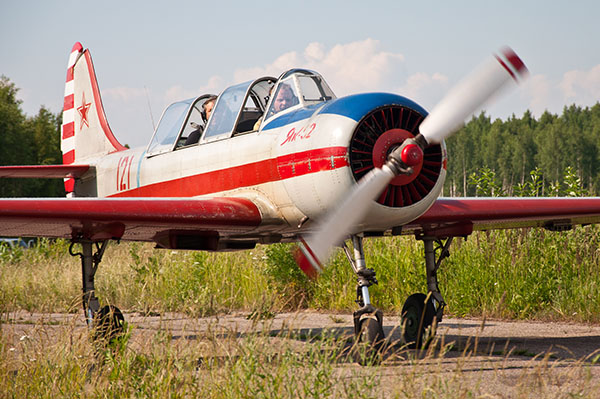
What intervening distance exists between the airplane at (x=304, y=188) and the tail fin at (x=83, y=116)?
115 inches

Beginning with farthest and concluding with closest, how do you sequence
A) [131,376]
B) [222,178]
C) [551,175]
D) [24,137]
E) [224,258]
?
1. [551,175]
2. [24,137]
3. [224,258]
4. [222,178]
5. [131,376]

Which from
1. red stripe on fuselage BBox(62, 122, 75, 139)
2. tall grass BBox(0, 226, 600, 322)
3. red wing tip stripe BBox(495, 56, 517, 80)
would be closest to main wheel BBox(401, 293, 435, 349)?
tall grass BBox(0, 226, 600, 322)

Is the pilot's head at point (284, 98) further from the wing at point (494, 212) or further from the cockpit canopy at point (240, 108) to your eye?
the wing at point (494, 212)

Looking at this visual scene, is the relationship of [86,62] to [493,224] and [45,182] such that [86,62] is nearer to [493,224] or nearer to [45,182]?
[493,224]

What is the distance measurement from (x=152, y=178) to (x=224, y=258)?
16.9 feet

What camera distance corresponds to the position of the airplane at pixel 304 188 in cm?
587

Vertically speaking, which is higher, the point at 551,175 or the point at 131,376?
the point at 551,175

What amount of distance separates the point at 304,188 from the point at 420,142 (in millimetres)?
1226

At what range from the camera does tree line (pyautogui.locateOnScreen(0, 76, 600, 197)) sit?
61125 mm

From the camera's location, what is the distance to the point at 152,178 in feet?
28.8

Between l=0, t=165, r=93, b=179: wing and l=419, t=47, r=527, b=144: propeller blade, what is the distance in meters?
6.82

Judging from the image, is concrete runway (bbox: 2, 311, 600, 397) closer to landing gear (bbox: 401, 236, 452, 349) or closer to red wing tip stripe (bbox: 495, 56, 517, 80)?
landing gear (bbox: 401, 236, 452, 349)

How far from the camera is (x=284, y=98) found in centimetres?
700

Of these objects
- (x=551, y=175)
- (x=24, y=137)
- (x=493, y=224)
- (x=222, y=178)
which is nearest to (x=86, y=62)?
(x=222, y=178)
